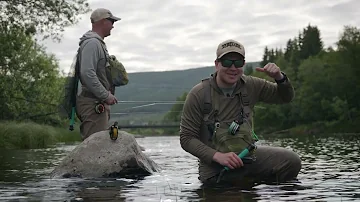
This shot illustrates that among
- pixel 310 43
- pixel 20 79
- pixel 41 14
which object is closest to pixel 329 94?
pixel 310 43

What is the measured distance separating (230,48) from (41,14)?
18.3m

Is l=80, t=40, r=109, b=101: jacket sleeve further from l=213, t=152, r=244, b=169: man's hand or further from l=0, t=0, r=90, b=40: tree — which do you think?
l=0, t=0, r=90, b=40: tree

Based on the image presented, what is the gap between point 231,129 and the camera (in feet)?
21.6

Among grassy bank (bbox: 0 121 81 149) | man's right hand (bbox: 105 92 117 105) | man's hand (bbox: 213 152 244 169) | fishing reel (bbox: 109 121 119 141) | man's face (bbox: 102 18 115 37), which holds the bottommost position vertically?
grassy bank (bbox: 0 121 81 149)

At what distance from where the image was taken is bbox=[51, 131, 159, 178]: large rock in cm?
874

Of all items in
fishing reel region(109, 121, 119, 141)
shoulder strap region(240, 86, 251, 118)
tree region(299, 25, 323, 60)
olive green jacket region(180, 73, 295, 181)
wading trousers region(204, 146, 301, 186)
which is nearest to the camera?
olive green jacket region(180, 73, 295, 181)

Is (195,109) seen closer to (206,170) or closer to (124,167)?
(206,170)

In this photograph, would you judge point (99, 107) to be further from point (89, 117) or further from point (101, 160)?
point (101, 160)

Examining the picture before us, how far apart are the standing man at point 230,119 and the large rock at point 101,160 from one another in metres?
1.98

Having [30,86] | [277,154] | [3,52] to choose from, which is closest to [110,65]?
[277,154]

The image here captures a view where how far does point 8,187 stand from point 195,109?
241 cm

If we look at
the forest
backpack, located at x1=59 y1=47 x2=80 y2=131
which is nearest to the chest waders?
backpack, located at x1=59 y1=47 x2=80 y2=131

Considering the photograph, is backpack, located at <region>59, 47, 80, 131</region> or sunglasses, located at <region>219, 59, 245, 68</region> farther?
backpack, located at <region>59, 47, 80, 131</region>

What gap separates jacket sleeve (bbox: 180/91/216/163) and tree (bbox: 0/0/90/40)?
17804 millimetres
